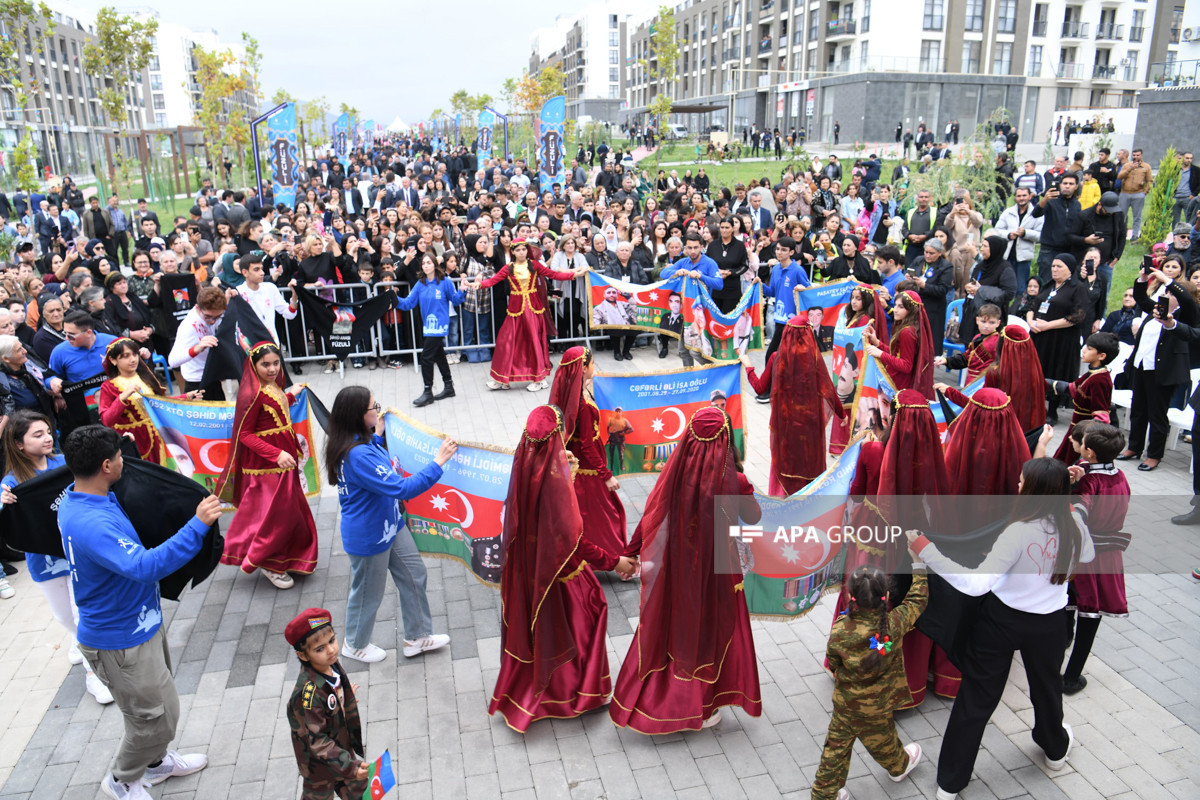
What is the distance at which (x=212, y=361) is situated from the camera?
8.13m

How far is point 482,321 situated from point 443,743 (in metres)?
8.32

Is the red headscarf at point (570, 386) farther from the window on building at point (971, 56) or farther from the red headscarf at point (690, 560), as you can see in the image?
the window on building at point (971, 56)

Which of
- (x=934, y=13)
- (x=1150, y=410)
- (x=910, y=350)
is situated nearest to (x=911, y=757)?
(x=910, y=350)

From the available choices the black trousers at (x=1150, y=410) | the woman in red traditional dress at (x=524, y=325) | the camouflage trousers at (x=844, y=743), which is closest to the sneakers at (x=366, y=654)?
the camouflage trousers at (x=844, y=743)

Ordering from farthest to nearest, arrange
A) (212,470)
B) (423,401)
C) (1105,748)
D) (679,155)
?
(679,155)
(423,401)
(212,470)
(1105,748)

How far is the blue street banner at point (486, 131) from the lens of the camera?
31234 mm

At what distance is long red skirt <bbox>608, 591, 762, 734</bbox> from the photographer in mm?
4547

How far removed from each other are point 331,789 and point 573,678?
1.56m

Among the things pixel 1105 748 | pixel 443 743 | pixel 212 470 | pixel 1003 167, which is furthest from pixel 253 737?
pixel 1003 167

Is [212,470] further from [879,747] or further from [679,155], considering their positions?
[679,155]

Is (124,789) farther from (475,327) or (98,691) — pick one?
(475,327)

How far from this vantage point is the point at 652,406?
6980 millimetres

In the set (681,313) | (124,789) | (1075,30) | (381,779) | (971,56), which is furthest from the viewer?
(1075,30)

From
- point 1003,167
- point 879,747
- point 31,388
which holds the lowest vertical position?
point 879,747
